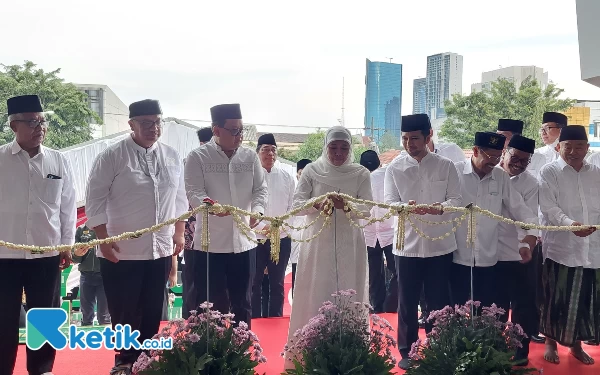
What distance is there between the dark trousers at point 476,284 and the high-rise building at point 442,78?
23.2 m

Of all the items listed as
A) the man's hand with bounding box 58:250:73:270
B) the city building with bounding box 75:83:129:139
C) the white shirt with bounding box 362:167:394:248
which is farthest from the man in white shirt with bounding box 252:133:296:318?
the city building with bounding box 75:83:129:139

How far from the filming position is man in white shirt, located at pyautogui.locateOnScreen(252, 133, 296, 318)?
4949 mm

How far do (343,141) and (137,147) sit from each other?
4.06ft

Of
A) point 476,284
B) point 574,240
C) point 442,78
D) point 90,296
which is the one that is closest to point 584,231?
point 574,240

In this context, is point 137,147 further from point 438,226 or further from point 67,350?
point 438,226

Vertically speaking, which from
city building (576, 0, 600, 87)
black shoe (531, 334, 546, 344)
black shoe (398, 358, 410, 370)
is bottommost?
black shoe (531, 334, 546, 344)

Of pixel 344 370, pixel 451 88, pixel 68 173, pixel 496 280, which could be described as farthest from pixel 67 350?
pixel 451 88

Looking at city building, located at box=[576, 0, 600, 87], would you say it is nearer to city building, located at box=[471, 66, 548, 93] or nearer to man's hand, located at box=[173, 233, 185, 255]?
man's hand, located at box=[173, 233, 185, 255]

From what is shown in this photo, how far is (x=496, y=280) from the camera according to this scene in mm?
3742

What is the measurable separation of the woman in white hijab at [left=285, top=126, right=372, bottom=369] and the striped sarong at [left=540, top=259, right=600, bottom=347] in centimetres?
143

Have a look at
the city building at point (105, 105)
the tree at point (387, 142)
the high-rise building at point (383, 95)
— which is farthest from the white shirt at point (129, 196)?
the high-rise building at point (383, 95)

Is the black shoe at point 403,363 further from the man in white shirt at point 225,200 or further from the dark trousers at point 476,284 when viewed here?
the man in white shirt at point 225,200

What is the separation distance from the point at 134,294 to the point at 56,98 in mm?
13464

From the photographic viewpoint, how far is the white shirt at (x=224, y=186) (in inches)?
138
